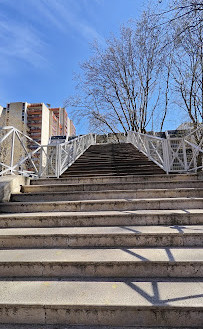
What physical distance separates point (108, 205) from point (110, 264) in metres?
1.29

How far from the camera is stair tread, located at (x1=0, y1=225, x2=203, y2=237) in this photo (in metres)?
2.37

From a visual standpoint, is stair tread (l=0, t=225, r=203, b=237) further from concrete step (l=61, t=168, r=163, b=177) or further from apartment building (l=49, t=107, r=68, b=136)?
apartment building (l=49, t=107, r=68, b=136)

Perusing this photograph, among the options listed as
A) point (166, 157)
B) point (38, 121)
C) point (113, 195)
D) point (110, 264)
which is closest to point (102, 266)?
point (110, 264)

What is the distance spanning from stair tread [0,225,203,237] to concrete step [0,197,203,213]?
523mm

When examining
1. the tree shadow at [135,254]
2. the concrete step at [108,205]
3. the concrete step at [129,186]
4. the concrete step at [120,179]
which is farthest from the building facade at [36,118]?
the tree shadow at [135,254]

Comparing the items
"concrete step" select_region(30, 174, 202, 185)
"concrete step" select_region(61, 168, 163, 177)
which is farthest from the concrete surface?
"concrete step" select_region(61, 168, 163, 177)

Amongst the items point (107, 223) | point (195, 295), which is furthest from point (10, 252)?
point (195, 295)

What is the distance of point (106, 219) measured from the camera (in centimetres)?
278

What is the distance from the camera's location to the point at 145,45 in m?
13.6

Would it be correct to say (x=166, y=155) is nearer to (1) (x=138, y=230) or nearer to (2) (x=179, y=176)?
(2) (x=179, y=176)

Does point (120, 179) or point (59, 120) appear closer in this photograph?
point (120, 179)

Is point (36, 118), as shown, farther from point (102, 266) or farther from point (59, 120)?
point (102, 266)

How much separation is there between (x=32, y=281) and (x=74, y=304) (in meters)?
0.61

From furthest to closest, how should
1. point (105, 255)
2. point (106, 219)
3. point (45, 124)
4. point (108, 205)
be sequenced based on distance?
point (45, 124) < point (108, 205) < point (106, 219) < point (105, 255)
